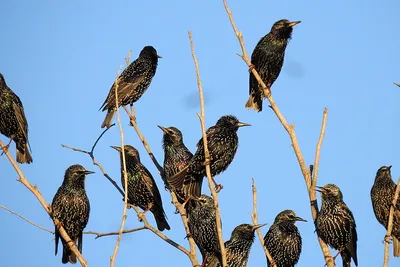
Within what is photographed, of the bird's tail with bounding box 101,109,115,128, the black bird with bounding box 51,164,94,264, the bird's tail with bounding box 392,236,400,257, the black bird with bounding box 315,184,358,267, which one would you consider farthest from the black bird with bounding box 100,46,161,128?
the bird's tail with bounding box 392,236,400,257

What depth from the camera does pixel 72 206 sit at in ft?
27.9

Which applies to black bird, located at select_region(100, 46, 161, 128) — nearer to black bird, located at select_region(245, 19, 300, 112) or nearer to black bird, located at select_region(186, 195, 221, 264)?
black bird, located at select_region(245, 19, 300, 112)

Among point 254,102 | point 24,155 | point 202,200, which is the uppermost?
point 254,102

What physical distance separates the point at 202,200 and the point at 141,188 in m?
0.96

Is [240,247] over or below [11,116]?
below

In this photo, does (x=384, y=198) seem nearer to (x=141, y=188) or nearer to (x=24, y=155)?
(x=141, y=188)

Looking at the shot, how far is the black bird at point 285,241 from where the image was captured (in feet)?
28.6

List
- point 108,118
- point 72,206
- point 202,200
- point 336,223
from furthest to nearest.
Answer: point 108,118, point 202,200, point 72,206, point 336,223

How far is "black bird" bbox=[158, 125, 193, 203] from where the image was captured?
9398 mm

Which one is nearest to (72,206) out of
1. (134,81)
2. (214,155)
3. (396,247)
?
(214,155)

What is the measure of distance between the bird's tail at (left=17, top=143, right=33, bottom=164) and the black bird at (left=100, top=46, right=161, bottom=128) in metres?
1.11

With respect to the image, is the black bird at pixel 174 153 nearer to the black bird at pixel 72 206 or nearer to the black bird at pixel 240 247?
the black bird at pixel 240 247

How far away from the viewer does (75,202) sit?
854cm

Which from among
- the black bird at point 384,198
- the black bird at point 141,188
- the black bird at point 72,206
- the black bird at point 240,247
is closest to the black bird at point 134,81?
the black bird at point 141,188
